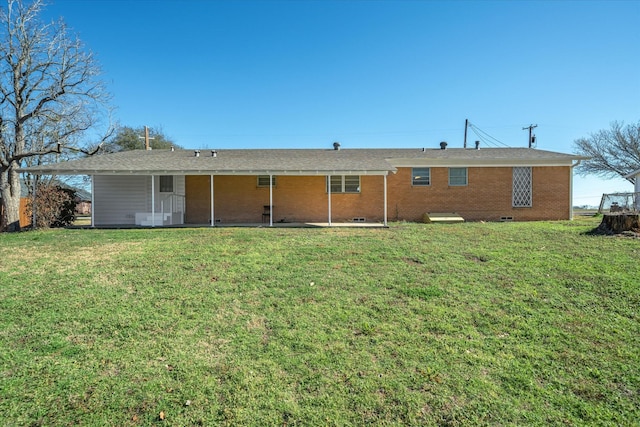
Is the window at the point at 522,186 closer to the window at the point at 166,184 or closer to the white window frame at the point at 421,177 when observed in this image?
the white window frame at the point at 421,177

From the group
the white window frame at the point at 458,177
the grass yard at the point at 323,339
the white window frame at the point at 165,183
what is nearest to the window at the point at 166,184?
the white window frame at the point at 165,183

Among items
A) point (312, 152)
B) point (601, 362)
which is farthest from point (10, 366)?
point (312, 152)

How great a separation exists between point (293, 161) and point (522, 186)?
10.3 m

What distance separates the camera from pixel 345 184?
15.6m

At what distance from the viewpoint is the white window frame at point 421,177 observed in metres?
15.8

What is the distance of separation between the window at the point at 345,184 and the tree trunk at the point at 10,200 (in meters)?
12.6

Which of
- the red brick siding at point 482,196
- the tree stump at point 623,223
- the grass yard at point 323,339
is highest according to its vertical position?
the red brick siding at point 482,196

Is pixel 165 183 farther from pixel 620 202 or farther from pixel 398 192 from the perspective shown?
pixel 620 202

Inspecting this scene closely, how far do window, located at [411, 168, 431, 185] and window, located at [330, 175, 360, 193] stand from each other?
2.57 m

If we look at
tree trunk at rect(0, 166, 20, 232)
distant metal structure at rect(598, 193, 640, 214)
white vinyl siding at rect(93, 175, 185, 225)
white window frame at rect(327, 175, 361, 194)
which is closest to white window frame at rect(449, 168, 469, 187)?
white window frame at rect(327, 175, 361, 194)

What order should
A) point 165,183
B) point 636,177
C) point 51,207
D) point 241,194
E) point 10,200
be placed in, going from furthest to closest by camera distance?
point 636,177 → point 241,194 → point 165,183 → point 10,200 → point 51,207

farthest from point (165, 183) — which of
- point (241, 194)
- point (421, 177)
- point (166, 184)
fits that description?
point (421, 177)

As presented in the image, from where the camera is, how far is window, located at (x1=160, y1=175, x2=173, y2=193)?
1508 centimetres

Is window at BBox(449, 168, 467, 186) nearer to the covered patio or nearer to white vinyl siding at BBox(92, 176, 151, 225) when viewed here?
the covered patio
